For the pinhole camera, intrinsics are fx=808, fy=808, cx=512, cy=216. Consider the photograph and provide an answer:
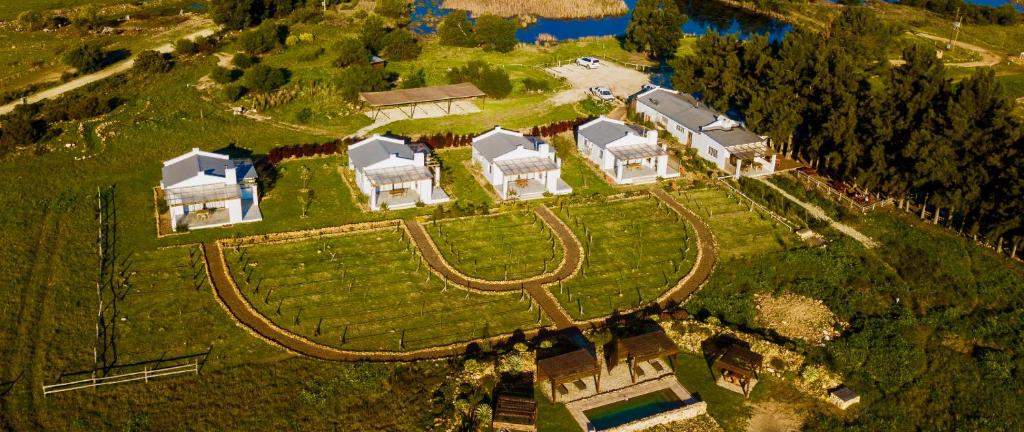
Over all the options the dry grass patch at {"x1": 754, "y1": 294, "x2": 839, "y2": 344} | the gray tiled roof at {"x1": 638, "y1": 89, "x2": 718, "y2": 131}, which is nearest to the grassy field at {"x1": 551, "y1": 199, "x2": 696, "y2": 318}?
the dry grass patch at {"x1": 754, "y1": 294, "x2": 839, "y2": 344}

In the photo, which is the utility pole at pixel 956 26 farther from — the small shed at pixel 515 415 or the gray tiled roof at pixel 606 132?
the small shed at pixel 515 415

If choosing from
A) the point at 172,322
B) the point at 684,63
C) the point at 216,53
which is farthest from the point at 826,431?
the point at 216,53

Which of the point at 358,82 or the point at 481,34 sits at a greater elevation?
the point at 481,34

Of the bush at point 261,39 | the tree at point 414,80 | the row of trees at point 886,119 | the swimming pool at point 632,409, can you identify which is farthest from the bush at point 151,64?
the swimming pool at point 632,409

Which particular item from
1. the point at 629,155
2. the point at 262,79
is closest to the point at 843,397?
the point at 629,155

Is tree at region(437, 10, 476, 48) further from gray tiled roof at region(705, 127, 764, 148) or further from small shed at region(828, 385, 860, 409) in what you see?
small shed at region(828, 385, 860, 409)

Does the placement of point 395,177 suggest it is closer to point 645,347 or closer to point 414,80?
point 645,347
